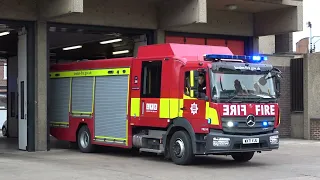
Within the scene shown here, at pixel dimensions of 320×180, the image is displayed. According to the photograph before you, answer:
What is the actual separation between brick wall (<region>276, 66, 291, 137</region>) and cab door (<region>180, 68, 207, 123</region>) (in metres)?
11.3

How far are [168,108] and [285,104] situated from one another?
1123 centimetres

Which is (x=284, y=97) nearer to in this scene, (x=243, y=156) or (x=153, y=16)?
(x=153, y=16)

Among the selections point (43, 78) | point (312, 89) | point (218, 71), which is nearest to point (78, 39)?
point (43, 78)

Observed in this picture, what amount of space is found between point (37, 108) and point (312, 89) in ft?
39.2

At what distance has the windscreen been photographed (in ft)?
44.5

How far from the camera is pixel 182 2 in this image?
63.0 ft

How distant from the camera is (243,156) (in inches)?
598

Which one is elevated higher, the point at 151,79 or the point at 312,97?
the point at 151,79

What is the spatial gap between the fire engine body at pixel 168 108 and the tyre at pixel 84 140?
0.08 ft

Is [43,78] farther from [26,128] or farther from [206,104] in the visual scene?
[206,104]

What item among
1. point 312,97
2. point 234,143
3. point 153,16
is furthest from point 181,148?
point 312,97

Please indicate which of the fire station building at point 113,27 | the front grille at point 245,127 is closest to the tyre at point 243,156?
the front grille at point 245,127

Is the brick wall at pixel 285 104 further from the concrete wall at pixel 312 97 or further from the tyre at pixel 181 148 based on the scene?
the tyre at pixel 181 148

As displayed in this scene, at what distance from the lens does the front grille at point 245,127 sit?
13.5m
